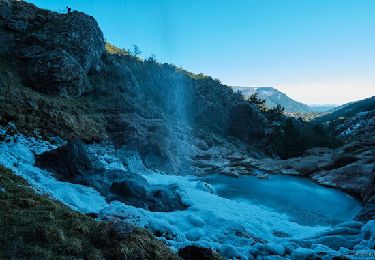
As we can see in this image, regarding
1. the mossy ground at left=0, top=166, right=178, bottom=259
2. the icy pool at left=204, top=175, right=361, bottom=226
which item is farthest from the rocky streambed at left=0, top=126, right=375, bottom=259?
the mossy ground at left=0, top=166, right=178, bottom=259

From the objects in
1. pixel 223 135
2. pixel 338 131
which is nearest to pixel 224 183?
pixel 223 135

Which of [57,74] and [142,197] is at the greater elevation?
[57,74]

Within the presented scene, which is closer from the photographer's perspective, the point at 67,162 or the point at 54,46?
the point at 67,162

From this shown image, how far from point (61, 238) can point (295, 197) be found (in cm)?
2938

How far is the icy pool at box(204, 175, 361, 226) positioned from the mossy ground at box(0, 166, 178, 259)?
18.1 metres

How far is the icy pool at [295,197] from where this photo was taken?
27.5 metres

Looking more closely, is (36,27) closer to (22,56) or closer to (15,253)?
(22,56)

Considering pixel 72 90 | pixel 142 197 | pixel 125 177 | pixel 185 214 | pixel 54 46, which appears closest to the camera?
pixel 185 214

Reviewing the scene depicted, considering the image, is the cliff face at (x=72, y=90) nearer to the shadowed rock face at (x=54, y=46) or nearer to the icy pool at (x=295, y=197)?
the shadowed rock face at (x=54, y=46)

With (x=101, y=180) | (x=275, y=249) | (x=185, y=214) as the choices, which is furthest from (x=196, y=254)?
(x=101, y=180)

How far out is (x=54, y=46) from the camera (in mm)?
43219

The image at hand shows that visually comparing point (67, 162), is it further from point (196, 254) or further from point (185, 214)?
point (196, 254)

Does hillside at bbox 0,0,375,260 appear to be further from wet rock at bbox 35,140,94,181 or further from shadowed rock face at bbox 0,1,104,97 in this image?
shadowed rock face at bbox 0,1,104,97

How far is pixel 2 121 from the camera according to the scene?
2331cm
